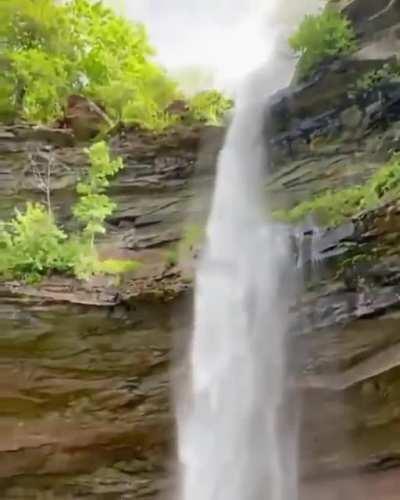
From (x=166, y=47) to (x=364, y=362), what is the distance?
11481mm

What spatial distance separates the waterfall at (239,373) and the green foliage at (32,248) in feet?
6.00

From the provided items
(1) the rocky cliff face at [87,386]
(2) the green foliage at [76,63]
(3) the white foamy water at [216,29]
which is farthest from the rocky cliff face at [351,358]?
(3) the white foamy water at [216,29]

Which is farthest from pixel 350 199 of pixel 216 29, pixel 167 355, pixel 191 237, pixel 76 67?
pixel 216 29

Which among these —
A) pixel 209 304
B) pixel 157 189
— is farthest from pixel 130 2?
pixel 209 304

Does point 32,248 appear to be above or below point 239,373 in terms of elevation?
above

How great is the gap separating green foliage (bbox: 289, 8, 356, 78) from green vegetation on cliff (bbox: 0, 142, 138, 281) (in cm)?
332

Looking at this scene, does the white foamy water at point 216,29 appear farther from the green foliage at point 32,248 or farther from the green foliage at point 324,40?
the green foliage at point 32,248

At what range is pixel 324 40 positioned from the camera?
996cm

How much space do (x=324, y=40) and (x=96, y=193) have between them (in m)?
4.15

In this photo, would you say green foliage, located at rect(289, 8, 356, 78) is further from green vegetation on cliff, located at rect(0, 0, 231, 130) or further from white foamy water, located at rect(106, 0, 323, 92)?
white foamy water, located at rect(106, 0, 323, 92)

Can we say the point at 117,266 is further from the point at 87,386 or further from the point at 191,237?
the point at 87,386

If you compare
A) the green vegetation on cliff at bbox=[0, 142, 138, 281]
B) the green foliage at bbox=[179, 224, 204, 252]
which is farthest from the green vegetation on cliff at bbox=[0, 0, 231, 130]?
the green foliage at bbox=[179, 224, 204, 252]

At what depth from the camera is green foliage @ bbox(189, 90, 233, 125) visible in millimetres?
11266

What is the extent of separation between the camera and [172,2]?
16.3 m
